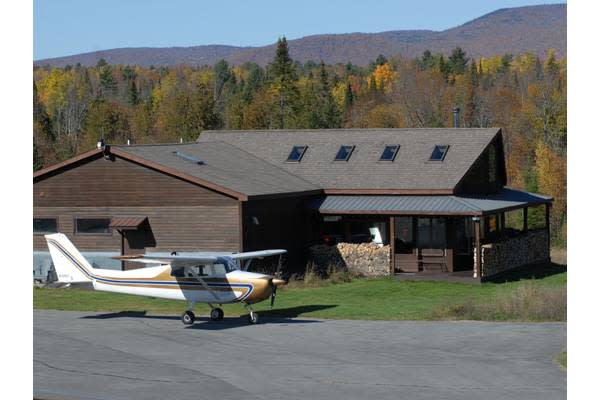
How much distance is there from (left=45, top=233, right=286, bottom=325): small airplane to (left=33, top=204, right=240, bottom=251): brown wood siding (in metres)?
5.83

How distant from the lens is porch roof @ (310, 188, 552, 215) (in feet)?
121

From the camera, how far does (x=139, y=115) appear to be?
11394 centimetres

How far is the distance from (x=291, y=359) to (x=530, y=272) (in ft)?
63.6

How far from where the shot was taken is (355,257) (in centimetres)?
3881

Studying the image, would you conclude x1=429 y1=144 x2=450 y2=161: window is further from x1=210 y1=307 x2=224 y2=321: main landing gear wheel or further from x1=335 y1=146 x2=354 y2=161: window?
x1=210 y1=307 x2=224 y2=321: main landing gear wheel

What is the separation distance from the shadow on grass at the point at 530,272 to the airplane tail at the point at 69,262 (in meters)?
14.1

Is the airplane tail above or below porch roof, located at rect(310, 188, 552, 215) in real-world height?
below

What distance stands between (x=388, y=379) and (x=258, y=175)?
19739 millimetres

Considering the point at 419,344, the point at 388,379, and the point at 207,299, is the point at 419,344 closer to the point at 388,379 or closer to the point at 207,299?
the point at 388,379

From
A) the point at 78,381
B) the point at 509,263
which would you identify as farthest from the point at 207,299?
the point at 509,263

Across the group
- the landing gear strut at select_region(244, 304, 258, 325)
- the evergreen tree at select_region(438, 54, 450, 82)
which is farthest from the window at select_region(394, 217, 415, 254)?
the evergreen tree at select_region(438, 54, 450, 82)

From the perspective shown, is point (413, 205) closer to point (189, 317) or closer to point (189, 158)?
point (189, 158)

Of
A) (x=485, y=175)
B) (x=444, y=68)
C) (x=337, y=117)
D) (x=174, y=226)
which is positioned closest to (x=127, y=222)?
(x=174, y=226)

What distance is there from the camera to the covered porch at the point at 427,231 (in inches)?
1470
